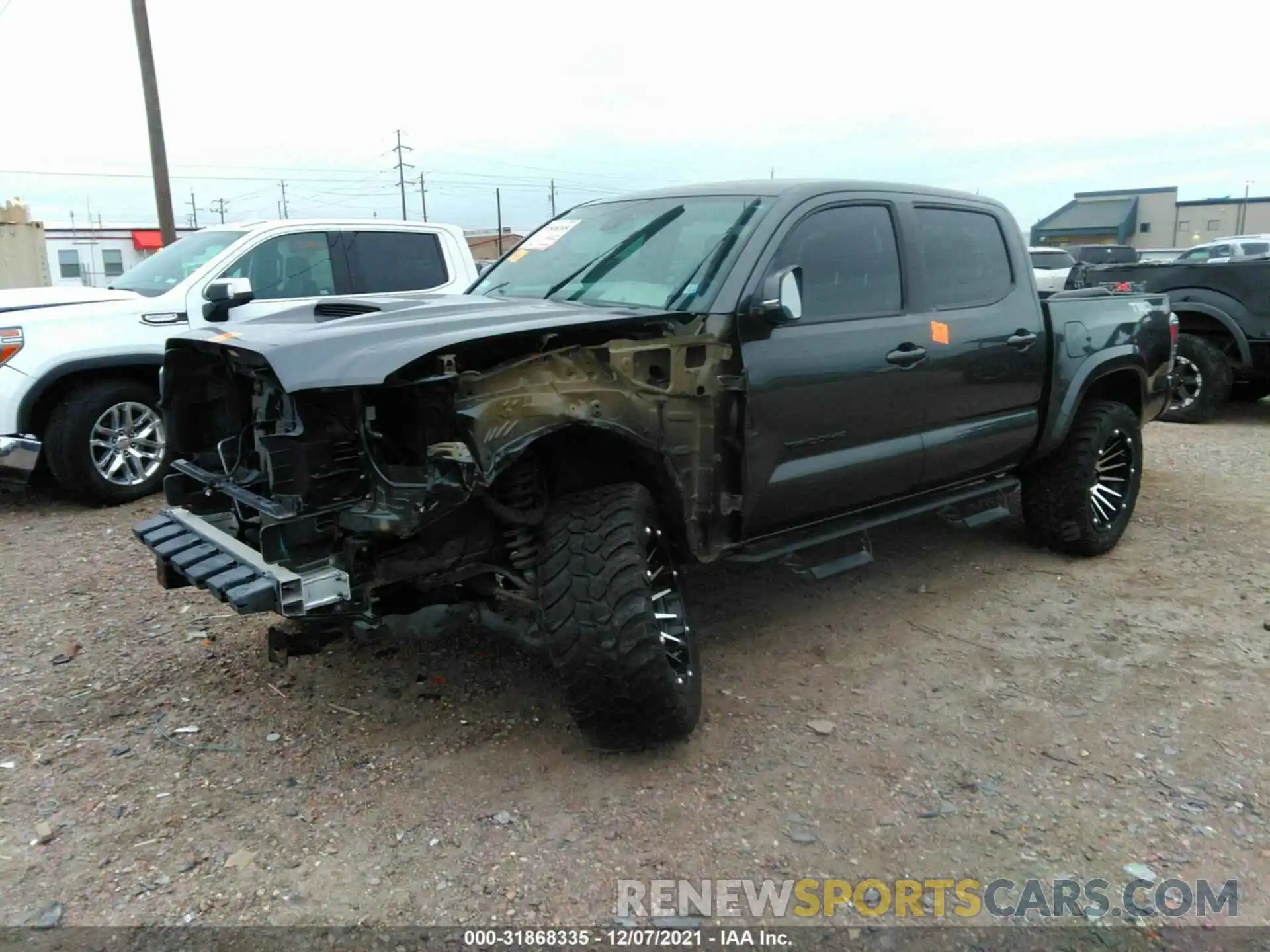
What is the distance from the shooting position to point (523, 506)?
323 centimetres

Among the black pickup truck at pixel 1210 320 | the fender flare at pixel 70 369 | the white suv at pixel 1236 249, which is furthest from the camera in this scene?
the white suv at pixel 1236 249

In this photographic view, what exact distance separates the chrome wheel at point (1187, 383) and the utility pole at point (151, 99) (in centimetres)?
1268

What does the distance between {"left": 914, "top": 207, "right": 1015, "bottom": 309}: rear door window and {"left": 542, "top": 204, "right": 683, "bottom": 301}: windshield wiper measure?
1188mm

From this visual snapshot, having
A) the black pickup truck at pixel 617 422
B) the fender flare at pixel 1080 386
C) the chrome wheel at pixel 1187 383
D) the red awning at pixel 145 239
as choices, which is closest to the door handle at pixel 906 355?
the black pickup truck at pixel 617 422

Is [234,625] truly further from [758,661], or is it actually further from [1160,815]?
[1160,815]

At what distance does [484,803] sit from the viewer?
3.01 metres

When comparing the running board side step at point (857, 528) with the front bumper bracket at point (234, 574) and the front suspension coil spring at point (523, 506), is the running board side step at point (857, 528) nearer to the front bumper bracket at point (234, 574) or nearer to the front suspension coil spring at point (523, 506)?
the front suspension coil spring at point (523, 506)

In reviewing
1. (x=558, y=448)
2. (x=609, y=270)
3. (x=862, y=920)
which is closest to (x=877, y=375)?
(x=609, y=270)

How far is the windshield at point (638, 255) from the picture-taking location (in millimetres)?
3680

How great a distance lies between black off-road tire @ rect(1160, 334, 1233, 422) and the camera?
9414mm

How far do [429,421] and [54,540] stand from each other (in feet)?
12.6

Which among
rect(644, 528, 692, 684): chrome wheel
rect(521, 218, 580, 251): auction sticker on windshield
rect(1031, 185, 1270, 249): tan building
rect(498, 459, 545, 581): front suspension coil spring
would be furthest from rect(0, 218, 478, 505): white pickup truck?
rect(1031, 185, 1270, 249): tan building

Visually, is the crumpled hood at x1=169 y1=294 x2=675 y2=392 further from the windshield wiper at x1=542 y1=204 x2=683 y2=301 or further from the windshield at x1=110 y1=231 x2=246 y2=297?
→ the windshield at x1=110 y1=231 x2=246 y2=297

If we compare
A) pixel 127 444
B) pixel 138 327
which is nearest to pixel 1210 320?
pixel 138 327
